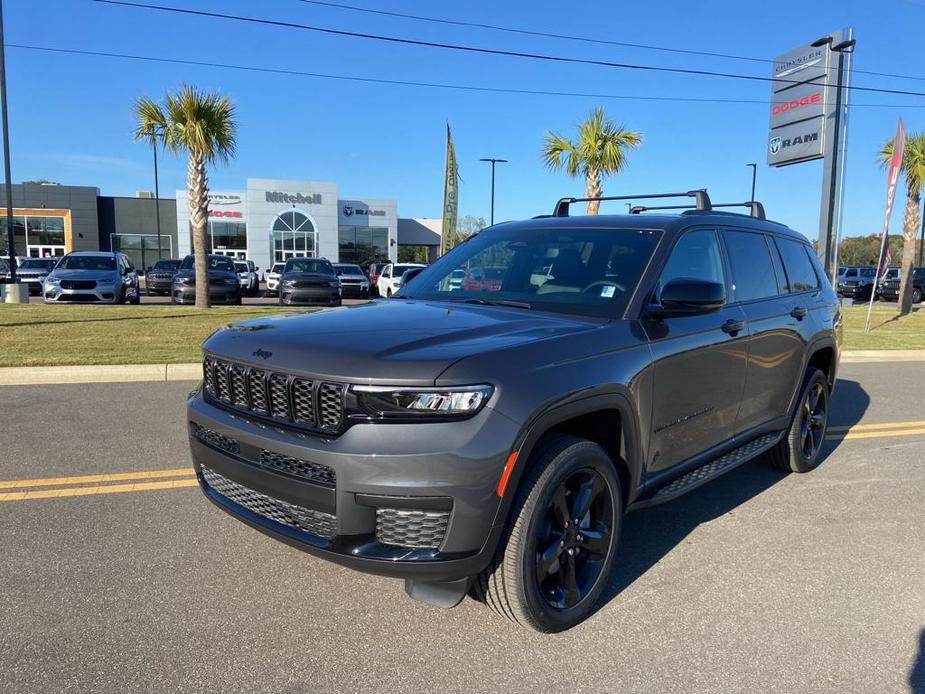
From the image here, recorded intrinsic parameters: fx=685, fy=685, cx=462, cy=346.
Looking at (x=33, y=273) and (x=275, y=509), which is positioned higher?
(x=33, y=273)

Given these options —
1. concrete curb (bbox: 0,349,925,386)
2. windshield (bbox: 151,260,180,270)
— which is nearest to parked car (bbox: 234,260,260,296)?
windshield (bbox: 151,260,180,270)

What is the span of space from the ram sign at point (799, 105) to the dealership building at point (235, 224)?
110ft

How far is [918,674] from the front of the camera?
271cm

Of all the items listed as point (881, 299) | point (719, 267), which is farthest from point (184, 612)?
point (881, 299)

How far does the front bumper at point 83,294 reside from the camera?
61.8 feet

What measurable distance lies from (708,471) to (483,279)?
1712 millimetres

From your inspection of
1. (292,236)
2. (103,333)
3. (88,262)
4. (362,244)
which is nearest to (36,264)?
(88,262)

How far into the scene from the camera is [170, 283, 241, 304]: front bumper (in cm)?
2061

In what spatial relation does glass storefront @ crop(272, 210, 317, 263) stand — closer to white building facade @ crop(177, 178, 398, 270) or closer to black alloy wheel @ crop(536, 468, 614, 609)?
white building facade @ crop(177, 178, 398, 270)

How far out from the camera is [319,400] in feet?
8.63

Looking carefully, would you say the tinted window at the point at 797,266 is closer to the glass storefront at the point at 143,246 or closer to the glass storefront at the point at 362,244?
the glass storefront at the point at 362,244

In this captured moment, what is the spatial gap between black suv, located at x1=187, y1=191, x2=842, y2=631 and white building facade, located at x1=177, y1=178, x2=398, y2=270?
46821mm

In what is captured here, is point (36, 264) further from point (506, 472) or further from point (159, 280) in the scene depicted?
point (506, 472)

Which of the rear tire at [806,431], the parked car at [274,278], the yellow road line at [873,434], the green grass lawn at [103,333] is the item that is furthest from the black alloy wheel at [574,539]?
the parked car at [274,278]
